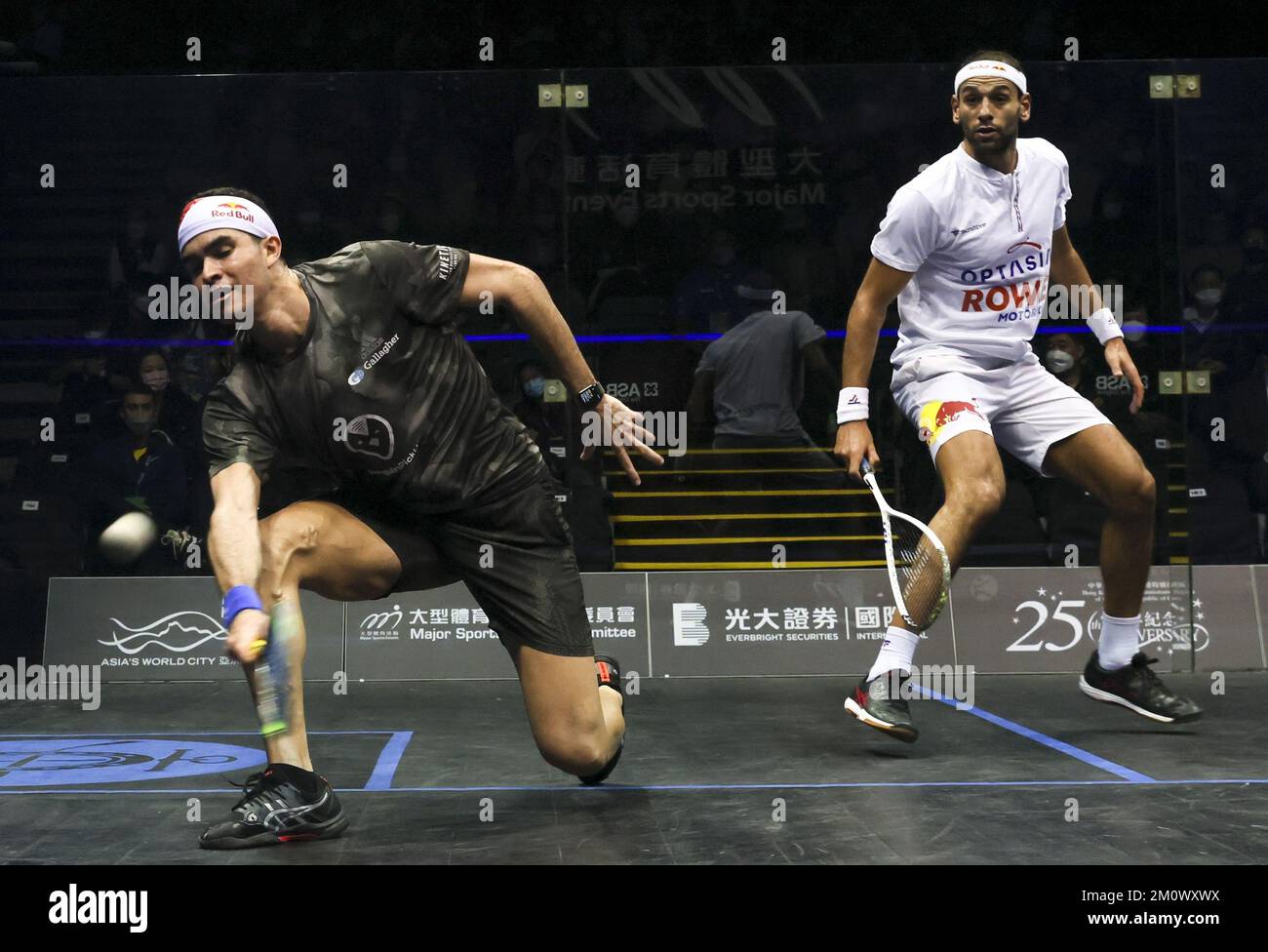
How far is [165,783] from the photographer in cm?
363

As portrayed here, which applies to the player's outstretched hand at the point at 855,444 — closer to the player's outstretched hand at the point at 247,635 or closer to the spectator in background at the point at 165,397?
the player's outstretched hand at the point at 247,635

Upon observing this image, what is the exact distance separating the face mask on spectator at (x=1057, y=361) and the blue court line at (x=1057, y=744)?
186cm

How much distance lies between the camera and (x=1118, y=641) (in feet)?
14.2

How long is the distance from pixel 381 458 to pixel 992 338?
1.92 m

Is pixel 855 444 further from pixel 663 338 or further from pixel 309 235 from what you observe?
pixel 309 235

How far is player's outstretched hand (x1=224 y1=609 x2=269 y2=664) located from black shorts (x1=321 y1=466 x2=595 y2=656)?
0.70m

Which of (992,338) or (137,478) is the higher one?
(992,338)

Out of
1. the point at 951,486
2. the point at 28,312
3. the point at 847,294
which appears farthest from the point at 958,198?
the point at 28,312

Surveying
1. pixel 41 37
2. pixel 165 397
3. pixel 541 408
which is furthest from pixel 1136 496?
pixel 41 37

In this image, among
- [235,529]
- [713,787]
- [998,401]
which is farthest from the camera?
[998,401]

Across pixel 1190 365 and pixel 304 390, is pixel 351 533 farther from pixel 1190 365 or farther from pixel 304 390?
pixel 1190 365

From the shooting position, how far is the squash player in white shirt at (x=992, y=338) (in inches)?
Result: 162

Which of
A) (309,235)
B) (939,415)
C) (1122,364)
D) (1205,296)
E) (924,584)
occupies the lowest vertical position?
(924,584)

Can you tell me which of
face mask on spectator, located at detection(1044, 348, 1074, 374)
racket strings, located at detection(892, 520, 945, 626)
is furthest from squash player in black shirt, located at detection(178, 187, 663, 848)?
face mask on spectator, located at detection(1044, 348, 1074, 374)
